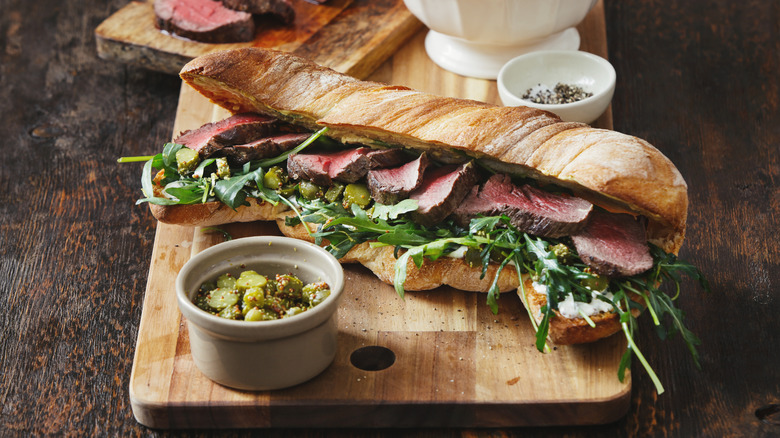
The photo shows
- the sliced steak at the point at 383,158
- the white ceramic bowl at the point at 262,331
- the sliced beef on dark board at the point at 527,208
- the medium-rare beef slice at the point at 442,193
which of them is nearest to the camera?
the white ceramic bowl at the point at 262,331

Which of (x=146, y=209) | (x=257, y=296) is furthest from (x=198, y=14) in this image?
(x=257, y=296)

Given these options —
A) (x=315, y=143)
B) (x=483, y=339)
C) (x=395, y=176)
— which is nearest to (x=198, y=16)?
(x=315, y=143)

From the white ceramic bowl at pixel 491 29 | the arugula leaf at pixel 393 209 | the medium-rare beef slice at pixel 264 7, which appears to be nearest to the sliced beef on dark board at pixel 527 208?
the arugula leaf at pixel 393 209

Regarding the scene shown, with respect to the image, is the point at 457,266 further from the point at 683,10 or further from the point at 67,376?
the point at 683,10

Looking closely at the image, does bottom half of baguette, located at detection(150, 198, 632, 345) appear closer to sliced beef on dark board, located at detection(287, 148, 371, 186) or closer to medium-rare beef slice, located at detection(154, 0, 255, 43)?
sliced beef on dark board, located at detection(287, 148, 371, 186)

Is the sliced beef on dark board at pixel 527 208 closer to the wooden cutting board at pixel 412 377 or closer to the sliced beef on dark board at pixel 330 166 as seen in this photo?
the wooden cutting board at pixel 412 377

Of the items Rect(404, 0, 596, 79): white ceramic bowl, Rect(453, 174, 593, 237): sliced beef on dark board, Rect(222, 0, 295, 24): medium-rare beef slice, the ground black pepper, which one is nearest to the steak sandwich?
Rect(453, 174, 593, 237): sliced beef on dark board
